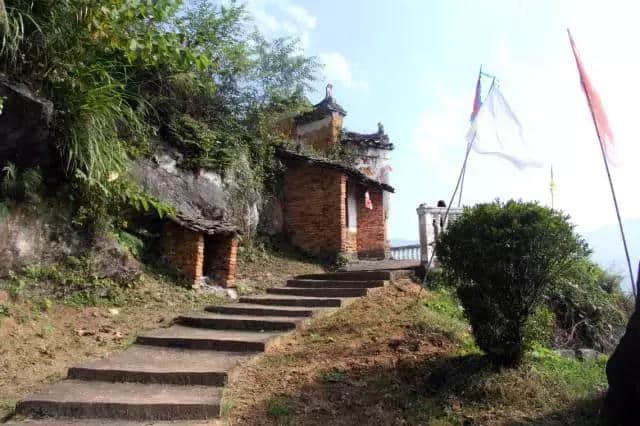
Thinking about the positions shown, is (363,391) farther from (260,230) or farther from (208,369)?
(260,230)

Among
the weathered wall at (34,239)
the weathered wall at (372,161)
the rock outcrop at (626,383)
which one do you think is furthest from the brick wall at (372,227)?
the rock outcrop at (626,383)

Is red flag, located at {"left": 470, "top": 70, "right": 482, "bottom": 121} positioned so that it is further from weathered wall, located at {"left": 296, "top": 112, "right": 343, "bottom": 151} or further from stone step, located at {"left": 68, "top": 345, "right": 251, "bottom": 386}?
weathered wall, located at {"left": 296, "top": 112, "right": 343, "bottom": 151}

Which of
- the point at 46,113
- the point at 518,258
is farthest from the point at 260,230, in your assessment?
the point at 518,258

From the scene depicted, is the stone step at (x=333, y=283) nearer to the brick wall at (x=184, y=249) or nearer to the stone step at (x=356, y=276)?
the stone step at (x=356, y=276)

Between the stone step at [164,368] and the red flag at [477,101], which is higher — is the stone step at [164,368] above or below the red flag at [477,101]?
below

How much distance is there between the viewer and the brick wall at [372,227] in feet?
44.6

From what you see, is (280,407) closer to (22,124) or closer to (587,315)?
(22,124)

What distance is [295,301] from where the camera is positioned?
7168mm

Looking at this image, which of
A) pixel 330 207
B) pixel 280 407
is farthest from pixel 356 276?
pixel 280 407

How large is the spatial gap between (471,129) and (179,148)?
19.6ft

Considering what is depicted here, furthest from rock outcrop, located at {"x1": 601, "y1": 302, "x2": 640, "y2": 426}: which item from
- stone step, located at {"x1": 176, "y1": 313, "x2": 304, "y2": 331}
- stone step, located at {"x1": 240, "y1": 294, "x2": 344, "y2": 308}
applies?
stone step, located at {"x1": 240, "y1": 294, "x2": 344, "y2": 308}

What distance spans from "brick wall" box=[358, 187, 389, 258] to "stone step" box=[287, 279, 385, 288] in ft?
16.1

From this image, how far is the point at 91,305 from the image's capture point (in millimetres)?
6090

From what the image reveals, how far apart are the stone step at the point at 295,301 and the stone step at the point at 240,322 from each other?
2.96 feet
